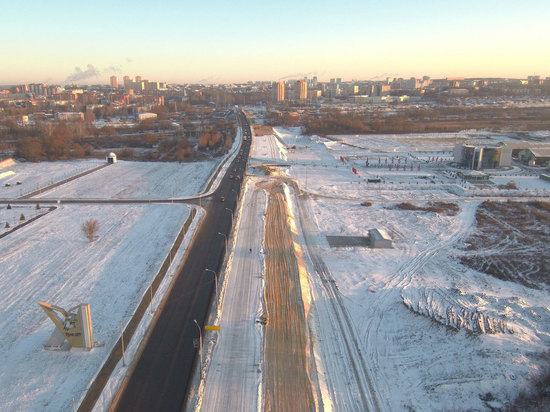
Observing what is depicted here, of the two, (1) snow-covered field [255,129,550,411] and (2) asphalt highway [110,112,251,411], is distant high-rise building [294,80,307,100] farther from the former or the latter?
(2) asphalt highway [110,112,251,411]

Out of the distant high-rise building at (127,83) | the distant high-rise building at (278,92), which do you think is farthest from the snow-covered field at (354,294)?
the distant high-rise building at (127,83)

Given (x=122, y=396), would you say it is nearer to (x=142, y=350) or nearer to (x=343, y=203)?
(x=142, y=350)

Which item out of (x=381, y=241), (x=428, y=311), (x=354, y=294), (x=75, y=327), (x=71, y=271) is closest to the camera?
(x=75, y=327)

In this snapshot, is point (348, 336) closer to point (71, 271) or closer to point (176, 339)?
point (176, 339)

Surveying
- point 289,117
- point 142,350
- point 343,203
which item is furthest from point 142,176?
point 289,117

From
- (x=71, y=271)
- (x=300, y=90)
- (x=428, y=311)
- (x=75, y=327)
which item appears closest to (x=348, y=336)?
(x=428, y=311)
